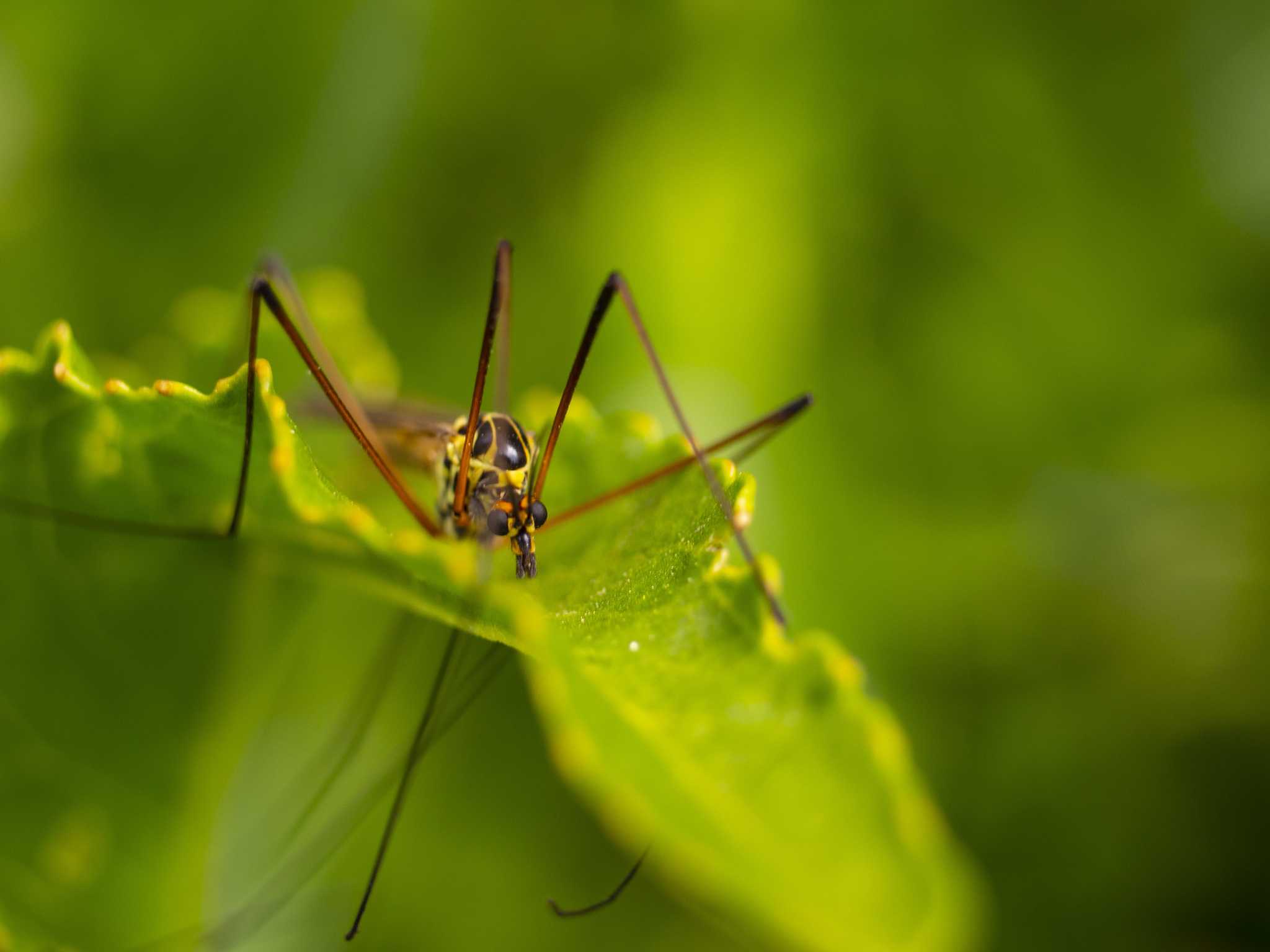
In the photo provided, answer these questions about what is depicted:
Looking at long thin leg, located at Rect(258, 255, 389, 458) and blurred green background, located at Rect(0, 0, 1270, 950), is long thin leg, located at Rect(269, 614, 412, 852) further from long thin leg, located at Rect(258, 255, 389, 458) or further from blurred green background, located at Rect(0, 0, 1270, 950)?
long thin leg, located at Rect(258, 255, 389, 458)

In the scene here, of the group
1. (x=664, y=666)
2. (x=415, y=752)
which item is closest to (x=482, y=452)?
(x=415, y=752)

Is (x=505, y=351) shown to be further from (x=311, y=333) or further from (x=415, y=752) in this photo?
(x=415, y=752)

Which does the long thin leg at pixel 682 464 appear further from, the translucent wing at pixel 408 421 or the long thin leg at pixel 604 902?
the long thin leg at pixel 604 902

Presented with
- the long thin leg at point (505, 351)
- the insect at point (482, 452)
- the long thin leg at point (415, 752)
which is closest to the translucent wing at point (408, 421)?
the insect at point (482, 452)

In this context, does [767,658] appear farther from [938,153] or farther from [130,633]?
[938,153]

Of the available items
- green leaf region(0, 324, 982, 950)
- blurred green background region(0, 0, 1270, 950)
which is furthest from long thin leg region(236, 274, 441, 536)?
green leaf region(0, 324, 982, 950)
